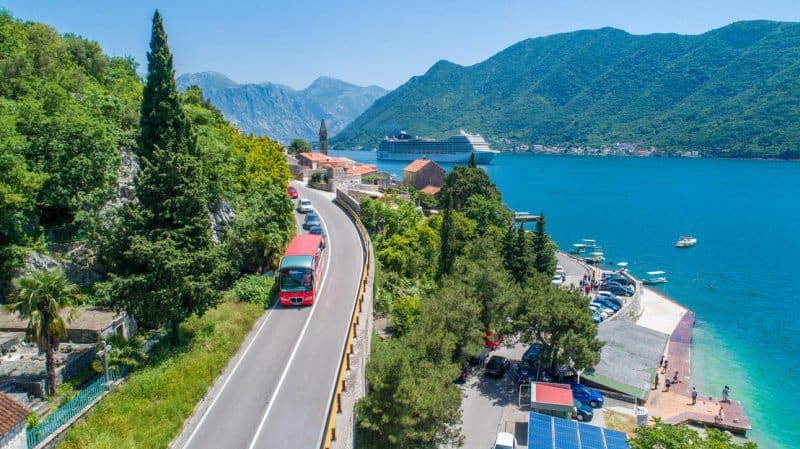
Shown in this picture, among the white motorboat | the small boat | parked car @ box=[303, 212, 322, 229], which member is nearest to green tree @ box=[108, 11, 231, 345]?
parked car @ box=[303, 212, 322, 229]

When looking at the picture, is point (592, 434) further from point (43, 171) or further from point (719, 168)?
point (719, 168)

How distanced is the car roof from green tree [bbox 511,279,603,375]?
6893 millimetres

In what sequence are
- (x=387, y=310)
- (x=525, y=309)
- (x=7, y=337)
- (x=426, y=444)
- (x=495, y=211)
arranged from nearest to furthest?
(x=7, y=337), (x=426, y=444), (x=525, y=309), (x=387, y=310), (x=495, y=211)

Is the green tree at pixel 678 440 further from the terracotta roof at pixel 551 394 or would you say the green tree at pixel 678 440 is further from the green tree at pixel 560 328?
the green tree at pixel 560 328

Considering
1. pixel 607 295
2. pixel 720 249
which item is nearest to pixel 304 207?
pixel 607 295

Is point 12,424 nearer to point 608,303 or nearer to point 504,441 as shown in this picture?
point 504,441

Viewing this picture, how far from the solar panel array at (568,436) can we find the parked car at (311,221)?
75.1 feet

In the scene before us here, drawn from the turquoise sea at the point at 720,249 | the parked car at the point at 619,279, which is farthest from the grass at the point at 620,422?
the parked car at the point at 619,279

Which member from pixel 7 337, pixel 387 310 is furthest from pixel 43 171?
pixel 387 310

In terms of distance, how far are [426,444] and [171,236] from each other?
42.5 ft

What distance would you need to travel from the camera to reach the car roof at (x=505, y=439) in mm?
21539

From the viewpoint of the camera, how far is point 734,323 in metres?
44.1

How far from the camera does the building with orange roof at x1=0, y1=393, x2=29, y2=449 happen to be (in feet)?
39.0

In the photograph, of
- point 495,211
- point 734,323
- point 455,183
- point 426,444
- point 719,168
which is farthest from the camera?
point 719,168
